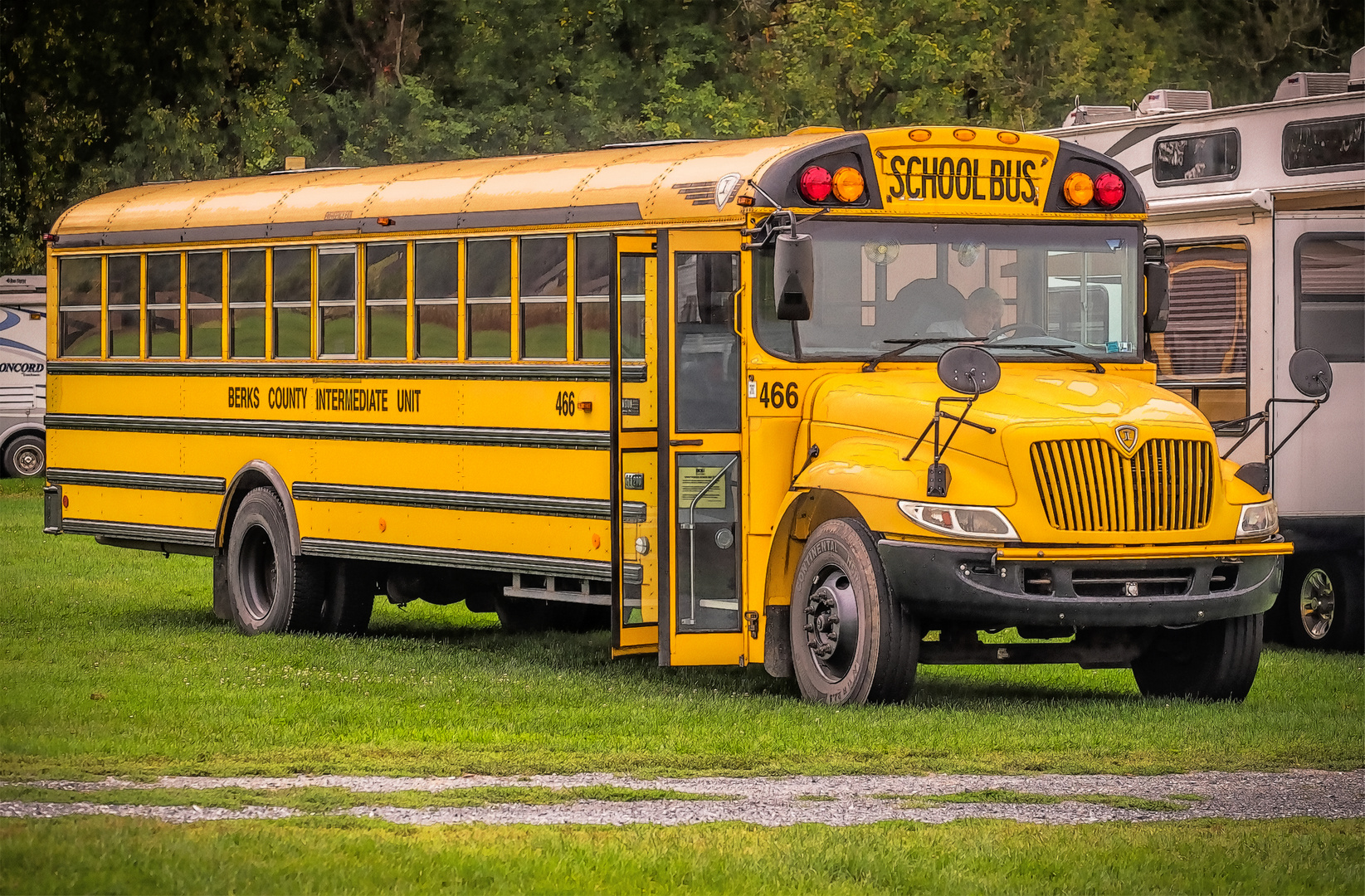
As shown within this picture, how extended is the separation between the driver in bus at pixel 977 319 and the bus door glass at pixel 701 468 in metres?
0.96

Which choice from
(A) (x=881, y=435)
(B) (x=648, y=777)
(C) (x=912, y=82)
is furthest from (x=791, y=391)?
(C) (x=912, y=82)

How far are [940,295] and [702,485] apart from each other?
1.41 meters

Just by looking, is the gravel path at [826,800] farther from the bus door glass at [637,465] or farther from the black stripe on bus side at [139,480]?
the black stripe on bus side at [139,480]

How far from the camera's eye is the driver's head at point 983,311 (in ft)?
39.9

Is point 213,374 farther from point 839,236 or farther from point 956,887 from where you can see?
point 956,887

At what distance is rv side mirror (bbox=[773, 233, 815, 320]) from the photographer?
38.1 ft

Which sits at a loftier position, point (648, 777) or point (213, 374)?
point (213, 374)

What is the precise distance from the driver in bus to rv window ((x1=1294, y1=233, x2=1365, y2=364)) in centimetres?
307

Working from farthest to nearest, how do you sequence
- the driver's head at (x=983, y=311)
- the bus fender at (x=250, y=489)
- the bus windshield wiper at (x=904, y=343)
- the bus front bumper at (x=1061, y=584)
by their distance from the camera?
1. the bus fender at (x=250, y=489)
2. the driver's head at (x=983, y=311)
3. the bus windshield wiper at (x=904, y=343)
4. the bus front bumper at (x=1061, y=584)

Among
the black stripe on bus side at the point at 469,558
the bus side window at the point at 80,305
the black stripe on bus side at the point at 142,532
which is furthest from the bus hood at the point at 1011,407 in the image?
the bus side window at the point at 80,305

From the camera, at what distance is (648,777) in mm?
9742

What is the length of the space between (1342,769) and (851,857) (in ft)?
9.70

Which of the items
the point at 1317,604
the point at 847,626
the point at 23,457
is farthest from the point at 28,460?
the point at 847,626

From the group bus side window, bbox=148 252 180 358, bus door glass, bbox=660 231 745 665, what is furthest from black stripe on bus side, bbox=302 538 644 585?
bus side window, bbox=148 252 180 358
